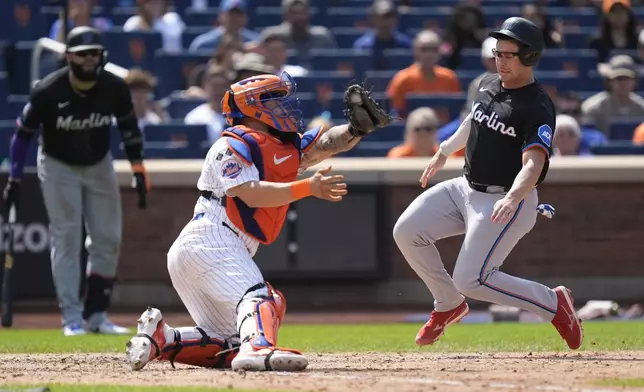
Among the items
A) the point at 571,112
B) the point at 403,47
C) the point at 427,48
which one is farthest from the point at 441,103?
the point at 403,47

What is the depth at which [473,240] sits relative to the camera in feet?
A: 22.2

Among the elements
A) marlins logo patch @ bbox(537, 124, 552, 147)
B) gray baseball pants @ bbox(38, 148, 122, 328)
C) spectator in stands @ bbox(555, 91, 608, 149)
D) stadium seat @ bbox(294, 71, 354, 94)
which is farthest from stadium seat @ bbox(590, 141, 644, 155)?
marlins logo patch @ bbox(537, 124, 552, 147)

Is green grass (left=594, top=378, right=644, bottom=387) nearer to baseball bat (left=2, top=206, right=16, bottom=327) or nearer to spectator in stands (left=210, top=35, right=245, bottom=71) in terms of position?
baseball bat (left=2, top=206, right=16, bottom=327)

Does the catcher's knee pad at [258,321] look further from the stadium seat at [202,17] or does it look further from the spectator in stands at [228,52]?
the stadium seat at [202,17]

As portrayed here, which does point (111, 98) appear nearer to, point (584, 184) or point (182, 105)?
point (182, 105)

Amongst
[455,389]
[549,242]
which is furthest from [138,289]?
[455,389]

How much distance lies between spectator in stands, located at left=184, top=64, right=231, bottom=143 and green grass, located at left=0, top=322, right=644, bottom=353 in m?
2.80

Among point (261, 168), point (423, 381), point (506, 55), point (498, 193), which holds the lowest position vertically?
point (423, 381)

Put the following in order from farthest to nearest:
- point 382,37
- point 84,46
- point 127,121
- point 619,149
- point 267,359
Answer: point 382,37, point 619,149, point 127,121, point 84,46, point 267,359

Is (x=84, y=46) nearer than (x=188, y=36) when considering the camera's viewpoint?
→ Yes

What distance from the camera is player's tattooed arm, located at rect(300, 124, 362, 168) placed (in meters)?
6.48

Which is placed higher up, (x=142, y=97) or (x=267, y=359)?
(x=267, y=359)

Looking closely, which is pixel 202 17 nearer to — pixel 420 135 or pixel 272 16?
pixel 272 16

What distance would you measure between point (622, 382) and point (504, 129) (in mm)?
1692
